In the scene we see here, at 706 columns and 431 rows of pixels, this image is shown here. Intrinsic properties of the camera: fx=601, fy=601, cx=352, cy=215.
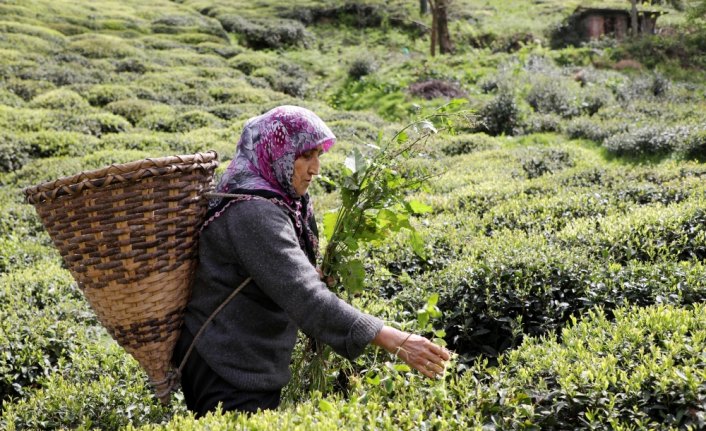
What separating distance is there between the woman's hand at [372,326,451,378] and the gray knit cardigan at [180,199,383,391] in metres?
0.07

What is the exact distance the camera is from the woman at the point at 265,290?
2.66m

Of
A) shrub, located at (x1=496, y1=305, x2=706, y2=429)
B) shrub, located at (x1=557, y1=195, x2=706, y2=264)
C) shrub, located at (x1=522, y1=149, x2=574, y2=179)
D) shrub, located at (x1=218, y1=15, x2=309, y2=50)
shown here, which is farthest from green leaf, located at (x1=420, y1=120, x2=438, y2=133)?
shrub, located at (x1=218, y1=15, x2=309, y2=50)

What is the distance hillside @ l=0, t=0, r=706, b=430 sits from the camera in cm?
300

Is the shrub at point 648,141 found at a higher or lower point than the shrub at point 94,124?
lower

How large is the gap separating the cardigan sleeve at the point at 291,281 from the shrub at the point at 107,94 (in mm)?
16119

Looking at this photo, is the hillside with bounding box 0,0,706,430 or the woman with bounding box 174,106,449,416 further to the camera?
the hillside with bounding box 0,0,706,430

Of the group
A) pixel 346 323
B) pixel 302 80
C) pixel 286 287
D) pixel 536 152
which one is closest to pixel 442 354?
pixel 346 323

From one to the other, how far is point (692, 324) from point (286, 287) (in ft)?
7.67

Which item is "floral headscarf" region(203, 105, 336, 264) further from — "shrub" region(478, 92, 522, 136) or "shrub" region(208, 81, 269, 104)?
"shrub" region(208, 81, 269, 104)

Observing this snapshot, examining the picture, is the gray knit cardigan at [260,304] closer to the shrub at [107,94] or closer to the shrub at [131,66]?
the shrub at [107,94]

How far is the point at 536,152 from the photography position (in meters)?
11.2

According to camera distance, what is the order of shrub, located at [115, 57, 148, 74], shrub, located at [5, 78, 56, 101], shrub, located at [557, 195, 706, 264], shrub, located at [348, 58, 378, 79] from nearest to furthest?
shrub, located at [557, 195, 706, 264] < shrub, located at [5, 78, 56, 101] < shrub, located at [115, 57, 148, 74] < shrub, located at [348, 58, 378, 79]

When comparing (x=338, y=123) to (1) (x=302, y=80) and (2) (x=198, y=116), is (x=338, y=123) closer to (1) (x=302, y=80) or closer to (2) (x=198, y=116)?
(2) (x=198, y=116)

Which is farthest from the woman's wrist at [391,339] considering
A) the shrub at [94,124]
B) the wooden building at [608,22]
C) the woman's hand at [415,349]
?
the wooden building at [608,22]
